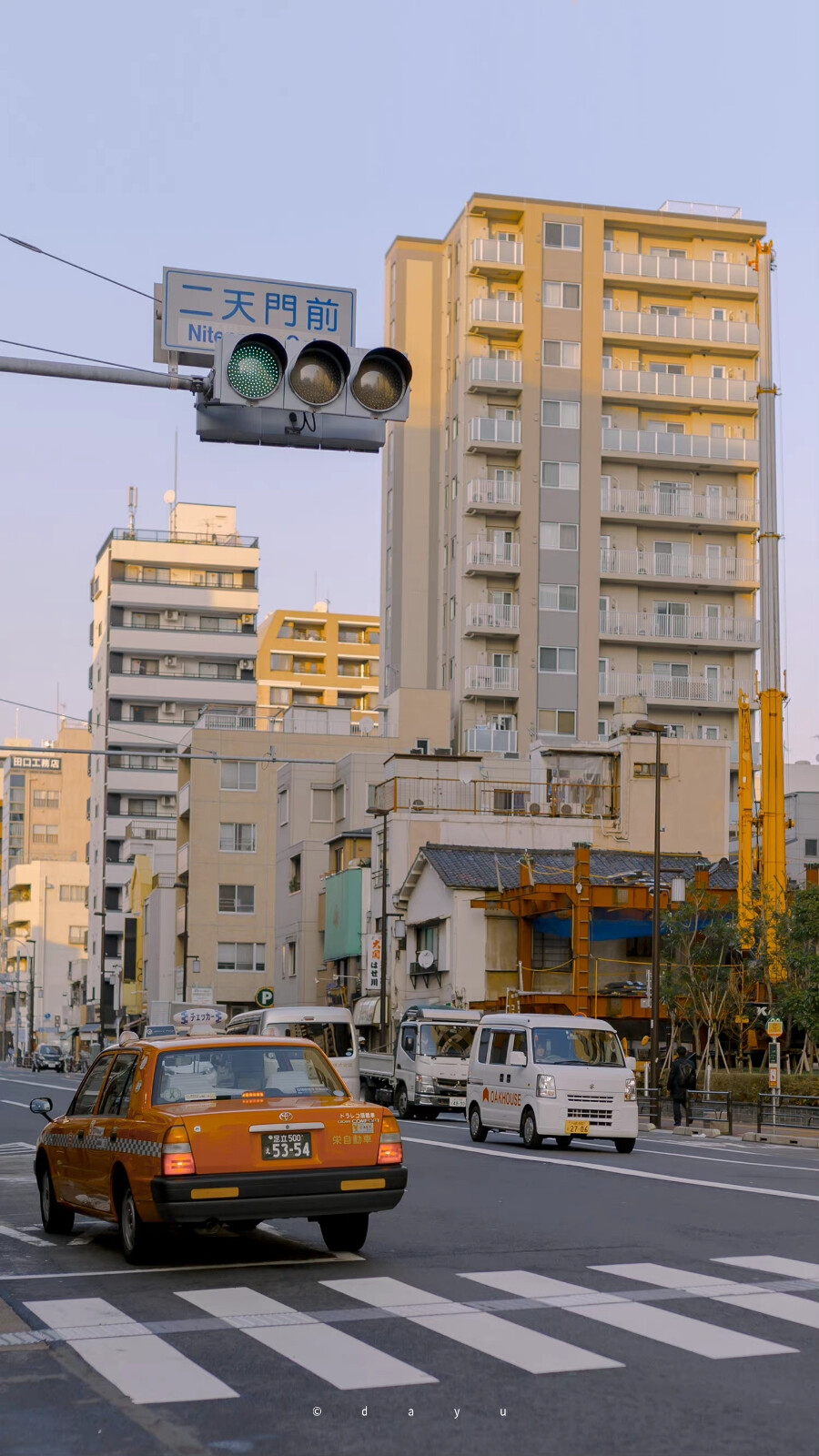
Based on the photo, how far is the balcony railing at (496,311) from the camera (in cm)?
7456

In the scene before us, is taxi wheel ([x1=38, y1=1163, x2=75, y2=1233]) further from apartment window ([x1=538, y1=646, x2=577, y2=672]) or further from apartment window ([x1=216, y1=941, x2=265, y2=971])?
apartment window ([x1=216, y1=941, x2=265, y2=971])

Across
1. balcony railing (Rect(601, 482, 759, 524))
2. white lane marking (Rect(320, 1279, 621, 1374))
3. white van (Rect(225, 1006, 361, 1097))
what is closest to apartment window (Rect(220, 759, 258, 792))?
balcony railing (Rect(601, 482, 759, 524))

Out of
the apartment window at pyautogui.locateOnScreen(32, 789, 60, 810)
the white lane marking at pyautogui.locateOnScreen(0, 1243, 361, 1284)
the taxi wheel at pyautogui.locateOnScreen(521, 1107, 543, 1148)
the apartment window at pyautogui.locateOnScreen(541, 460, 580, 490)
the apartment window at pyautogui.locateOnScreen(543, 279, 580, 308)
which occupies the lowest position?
the taxi wheel at pyautogui.locateOnScreen(521, 1107, 543, 1148)

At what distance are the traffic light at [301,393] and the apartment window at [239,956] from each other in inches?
2912

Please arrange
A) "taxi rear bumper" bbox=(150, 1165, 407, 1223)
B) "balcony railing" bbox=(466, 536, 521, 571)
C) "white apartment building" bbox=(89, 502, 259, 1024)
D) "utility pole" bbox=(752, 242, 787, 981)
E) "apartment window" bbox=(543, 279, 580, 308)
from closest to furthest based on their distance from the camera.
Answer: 1. "taxi rear bumper" bbox=(150, 1165, 407, 1223)
2. "utility pole" bbox=(752, 242, 787, 981)
3. "balcony railing" bbox=(466, 536, 521, 571)
4. "apartment window" bbox=(543, 279, 580, 308)
5. "white apartment building" bbox=(89, 502, 259, 1024)

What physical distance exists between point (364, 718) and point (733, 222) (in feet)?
90.3

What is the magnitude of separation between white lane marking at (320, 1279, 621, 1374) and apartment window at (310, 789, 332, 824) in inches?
2575

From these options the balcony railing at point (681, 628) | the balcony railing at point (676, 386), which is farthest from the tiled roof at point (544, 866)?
the balcony railing at point (676, 386)

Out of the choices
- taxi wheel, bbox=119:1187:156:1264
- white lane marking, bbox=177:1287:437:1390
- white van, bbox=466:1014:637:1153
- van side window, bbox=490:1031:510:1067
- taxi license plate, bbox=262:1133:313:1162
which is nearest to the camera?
white lane marking, bbox=177:1287:437:1390

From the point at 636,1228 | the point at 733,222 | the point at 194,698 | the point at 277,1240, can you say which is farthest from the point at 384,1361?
the point at 194,698

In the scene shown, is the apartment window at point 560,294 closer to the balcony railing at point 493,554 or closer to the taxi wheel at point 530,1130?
the balcony railing at point 493,554

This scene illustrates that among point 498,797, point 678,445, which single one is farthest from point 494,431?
point 498,797

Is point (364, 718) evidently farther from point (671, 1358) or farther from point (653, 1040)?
point (671, 1358)

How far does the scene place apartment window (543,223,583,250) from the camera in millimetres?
75562
